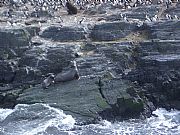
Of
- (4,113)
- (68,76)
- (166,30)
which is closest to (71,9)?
(166,30)

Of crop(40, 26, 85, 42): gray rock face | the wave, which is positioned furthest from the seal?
crop(40, 26, 85, 42): gray rock face

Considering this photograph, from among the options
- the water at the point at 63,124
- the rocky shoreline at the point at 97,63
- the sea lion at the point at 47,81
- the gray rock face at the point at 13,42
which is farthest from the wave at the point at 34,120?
the gray rock face at the point at 13,42

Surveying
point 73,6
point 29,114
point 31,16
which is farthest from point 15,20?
point 29,114

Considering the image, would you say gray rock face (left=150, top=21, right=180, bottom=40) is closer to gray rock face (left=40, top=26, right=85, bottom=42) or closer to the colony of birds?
gray rock face (left=40, top=26, right=85, bottom=42)

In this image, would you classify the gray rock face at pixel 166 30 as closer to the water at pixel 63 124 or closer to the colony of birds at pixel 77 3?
the water at pixel 63 124

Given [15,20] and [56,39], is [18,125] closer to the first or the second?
[56,39]

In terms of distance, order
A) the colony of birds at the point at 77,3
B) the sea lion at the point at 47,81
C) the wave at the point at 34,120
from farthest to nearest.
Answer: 1. the colony of birds at the point at 77,3
2. the sea lion at the point at 47,81
3. the wave at the point at 34,120

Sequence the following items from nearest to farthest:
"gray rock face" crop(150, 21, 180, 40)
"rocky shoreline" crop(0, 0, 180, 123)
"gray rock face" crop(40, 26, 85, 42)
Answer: "rocky shoreline" crop(0, 0, 180, 123), "gray rock face" crop(150, 21, 180, 40), "gray rock face" crop(40, 26, 85, 42)
